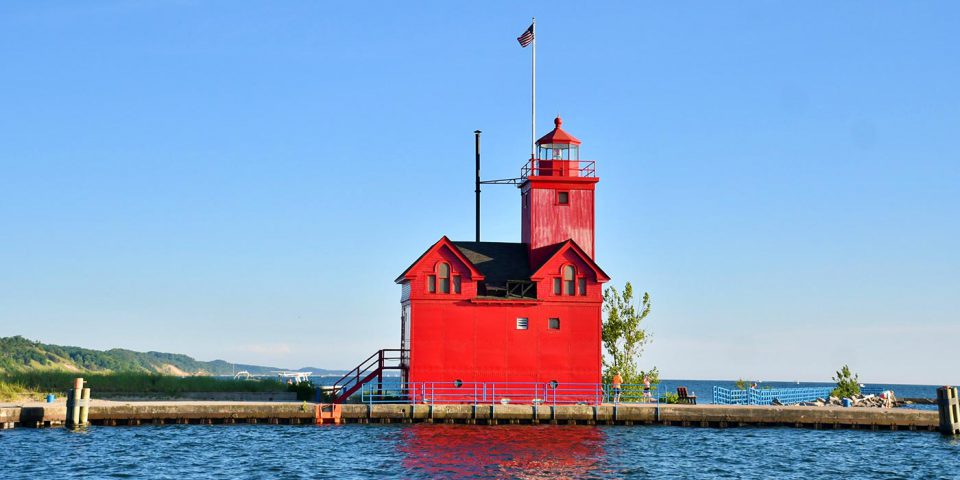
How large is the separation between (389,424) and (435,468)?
12937mm

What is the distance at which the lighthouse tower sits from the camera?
5462 centimetres

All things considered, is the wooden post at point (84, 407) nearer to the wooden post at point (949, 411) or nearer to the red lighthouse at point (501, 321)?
the red lighthouse at point (501, 321)

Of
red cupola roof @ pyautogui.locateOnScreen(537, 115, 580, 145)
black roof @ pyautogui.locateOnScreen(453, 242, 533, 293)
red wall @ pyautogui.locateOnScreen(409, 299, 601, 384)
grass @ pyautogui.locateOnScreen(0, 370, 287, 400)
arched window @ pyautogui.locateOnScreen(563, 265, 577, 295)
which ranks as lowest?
grass @ pyautogui.locateOnScreen(0, 370, 287, 400)

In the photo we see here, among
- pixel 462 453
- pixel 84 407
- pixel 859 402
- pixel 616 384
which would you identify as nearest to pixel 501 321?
pixel 616 384

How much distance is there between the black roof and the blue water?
319 inches

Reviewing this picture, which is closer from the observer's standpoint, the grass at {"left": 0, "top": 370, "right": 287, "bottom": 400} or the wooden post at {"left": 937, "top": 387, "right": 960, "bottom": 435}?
the wooden post at {"left": 937, "top": 387, "right": 960, "bottom": 435}

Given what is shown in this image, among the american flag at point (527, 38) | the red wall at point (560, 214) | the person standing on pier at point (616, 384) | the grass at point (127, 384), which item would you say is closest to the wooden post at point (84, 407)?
the grass at point (127, 384)

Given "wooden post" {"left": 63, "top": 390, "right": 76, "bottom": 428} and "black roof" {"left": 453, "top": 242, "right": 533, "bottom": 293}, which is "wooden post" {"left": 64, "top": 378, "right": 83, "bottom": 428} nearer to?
"wooden post" {"left": 63, "top": 390, "right": 76, "bottom": 428}

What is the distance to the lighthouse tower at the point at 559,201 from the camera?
54.6 meters

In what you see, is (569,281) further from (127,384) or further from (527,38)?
(127,384)

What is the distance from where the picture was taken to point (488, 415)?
4794cm

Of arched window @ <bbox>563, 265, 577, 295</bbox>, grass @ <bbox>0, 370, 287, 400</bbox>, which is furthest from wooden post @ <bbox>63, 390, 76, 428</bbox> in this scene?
arched window @ <bbox>563, 265, 577, 295</bbox>

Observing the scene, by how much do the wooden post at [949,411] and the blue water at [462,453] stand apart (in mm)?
1023

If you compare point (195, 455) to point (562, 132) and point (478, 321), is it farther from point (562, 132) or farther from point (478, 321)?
point (562, 132)
